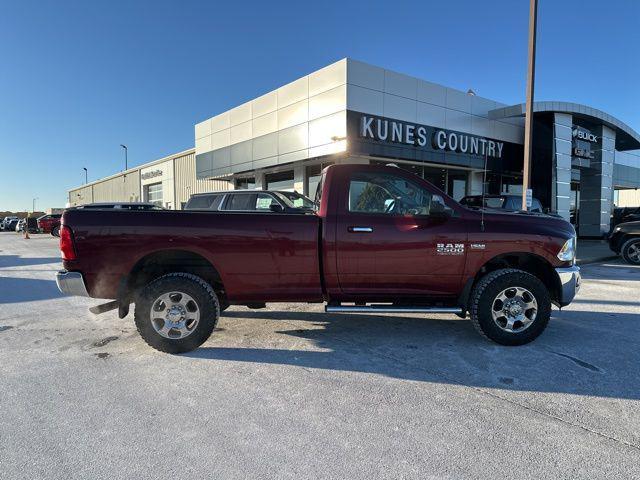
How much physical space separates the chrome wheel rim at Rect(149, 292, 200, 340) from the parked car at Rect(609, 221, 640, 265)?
12740 mm

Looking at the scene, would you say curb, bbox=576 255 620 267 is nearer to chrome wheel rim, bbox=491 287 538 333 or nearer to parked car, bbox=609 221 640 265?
parked car, bbox=609 221 640 265

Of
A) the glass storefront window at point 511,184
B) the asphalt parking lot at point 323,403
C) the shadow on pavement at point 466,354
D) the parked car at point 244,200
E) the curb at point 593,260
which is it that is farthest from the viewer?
the glass storefront window at point 511,184

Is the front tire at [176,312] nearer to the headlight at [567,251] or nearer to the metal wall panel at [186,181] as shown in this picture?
the headlight at [567,251]

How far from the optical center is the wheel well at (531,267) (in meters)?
4.59

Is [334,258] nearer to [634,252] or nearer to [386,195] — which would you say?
[386,195]

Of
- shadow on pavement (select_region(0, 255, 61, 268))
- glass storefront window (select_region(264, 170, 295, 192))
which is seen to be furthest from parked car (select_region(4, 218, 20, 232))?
glass storefront window (select_region(264, 170, 295, 192))

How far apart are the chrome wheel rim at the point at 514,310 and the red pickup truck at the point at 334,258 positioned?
0.04 ft

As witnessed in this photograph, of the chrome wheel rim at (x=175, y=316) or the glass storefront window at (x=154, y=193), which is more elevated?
the glass storefront window at (x=154, y=193)

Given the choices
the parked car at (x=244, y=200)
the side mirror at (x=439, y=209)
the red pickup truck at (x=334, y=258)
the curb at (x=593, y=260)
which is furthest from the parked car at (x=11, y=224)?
the side mirror at (x=439, y=209)

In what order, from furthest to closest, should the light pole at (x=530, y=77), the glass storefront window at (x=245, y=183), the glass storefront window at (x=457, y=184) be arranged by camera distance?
the glass storefront window at (x=245, y=183) → the glass storefront window at (x=457, y=184) → the light pole at (x=530, y=77)

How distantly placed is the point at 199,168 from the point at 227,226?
18.0m

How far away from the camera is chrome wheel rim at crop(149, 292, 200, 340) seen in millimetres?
4281

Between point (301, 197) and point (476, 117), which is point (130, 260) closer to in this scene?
point (301, 197)

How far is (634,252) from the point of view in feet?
38.8
